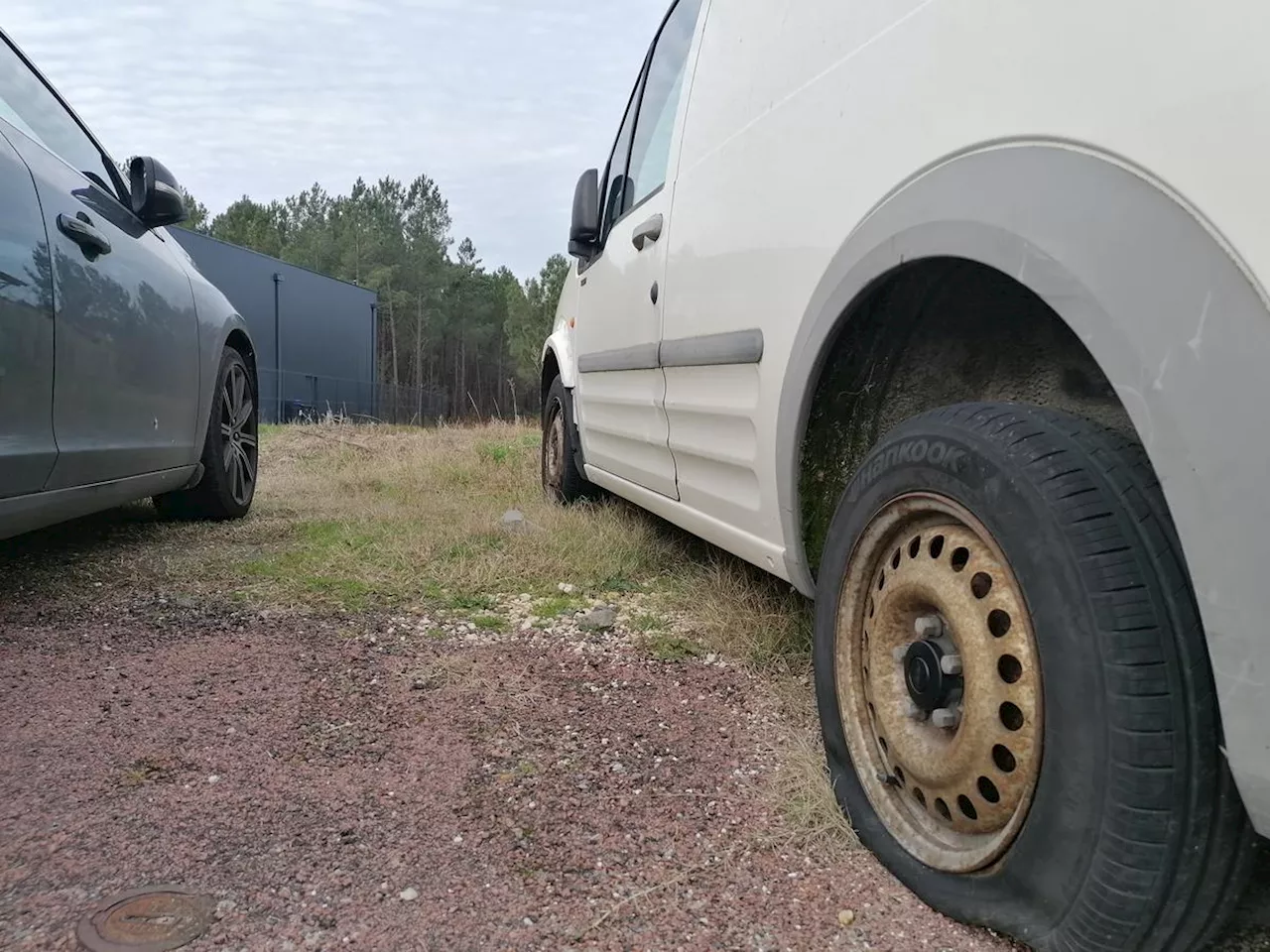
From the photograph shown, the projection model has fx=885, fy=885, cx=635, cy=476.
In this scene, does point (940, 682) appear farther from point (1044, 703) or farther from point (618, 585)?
point (618, 585)

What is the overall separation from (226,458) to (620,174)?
2.35 meters

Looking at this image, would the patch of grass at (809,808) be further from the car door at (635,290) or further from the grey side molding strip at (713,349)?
the car door at (635,290)

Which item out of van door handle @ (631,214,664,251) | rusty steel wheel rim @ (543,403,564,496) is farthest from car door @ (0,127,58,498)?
rusty steel wheel rim @ (543,403,564,496)

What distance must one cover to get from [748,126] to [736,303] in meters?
0.43

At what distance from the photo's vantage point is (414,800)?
1698mm

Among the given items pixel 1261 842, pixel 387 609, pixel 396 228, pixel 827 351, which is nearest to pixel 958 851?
pixel 1261 842

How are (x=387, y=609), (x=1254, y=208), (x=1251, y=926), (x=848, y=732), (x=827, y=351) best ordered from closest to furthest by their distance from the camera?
(x=1254, y=208) < (x=1251, y=926) < (x=848, y=732) < (x=827, y=351) < (x=387, y=609)

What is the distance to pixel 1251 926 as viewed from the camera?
1.24 meters

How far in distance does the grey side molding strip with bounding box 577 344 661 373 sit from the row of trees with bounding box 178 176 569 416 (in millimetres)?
30232

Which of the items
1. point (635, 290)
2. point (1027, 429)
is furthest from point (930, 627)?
point (635, 290)

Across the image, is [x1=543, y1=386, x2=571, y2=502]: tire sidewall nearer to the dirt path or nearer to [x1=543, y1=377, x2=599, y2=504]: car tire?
[x1=543, y1=377, x2=599, y2=504]: car tire

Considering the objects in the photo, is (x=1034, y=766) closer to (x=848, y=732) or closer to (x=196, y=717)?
(x=848, y=732)

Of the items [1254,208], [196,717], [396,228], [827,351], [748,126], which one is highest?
[396,228]

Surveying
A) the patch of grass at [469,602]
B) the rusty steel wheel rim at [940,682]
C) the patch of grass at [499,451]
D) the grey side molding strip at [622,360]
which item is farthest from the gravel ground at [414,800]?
the patch of grass at [499,451]
